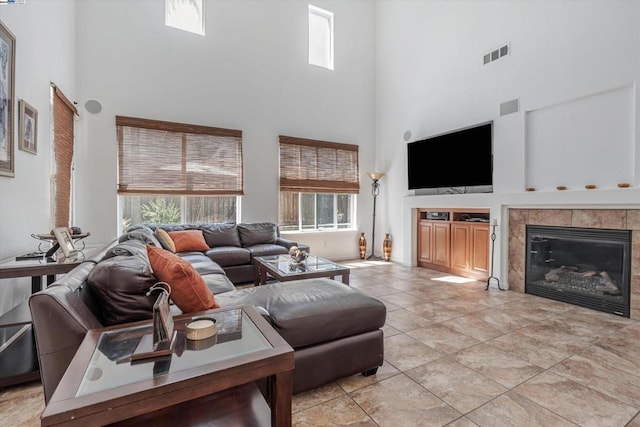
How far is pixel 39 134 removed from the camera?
2807 millimetres

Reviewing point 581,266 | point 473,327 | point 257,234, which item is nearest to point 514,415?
point 473,327

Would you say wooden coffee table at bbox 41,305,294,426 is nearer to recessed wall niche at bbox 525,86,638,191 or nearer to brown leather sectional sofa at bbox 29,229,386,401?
brown leather sectional sofa at bbox 29,229,386,401

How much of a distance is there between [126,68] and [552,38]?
5.62 m

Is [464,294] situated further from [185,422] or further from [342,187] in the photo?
[185,422]

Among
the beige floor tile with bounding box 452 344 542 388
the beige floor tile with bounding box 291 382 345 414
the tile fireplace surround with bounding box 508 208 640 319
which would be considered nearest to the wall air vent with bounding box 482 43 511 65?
the tile fireplace surround with bounding box 508 208 640 319

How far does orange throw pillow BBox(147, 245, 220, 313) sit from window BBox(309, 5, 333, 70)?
17.9 ft

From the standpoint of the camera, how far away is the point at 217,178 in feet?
16.2

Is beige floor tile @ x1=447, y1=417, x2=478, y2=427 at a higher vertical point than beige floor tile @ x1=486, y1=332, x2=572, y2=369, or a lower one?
lower

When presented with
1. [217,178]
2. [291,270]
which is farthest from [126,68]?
[291,270]

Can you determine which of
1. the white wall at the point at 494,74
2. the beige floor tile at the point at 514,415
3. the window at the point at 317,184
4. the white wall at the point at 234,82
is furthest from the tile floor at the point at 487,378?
the white wall at the point at 234,82

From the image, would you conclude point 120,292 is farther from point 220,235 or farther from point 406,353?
point 220,235

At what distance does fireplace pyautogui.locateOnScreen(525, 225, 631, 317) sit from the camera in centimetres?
311

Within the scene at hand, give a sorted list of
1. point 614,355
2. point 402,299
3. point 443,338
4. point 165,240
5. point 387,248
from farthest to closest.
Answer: point 387,248
point 165,240
point 402,299
point 443,338
point 614,355

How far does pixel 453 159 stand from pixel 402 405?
3.89m
